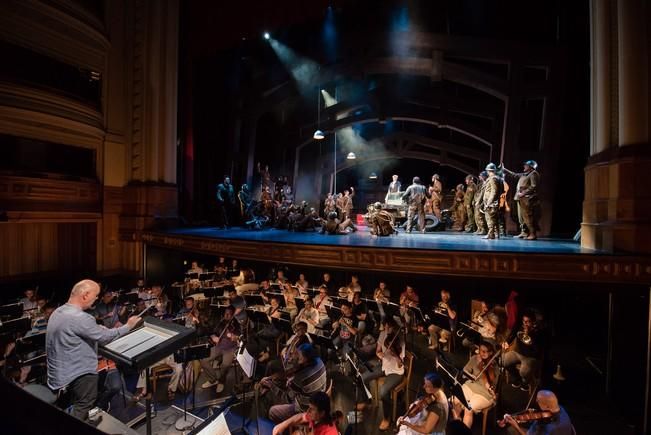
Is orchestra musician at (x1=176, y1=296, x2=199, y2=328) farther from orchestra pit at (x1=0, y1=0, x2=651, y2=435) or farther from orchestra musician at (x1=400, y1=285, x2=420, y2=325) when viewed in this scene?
orchestra musician at (x1=400, y1=285, x2=420, y2=325)

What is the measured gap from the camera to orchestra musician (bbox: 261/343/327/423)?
356 cm

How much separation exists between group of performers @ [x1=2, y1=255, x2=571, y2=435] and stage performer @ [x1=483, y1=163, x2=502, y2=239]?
219cm

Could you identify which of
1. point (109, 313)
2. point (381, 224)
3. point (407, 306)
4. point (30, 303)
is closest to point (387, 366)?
point (407, 306)

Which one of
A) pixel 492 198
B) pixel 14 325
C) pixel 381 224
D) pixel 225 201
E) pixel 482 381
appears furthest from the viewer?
pixel 225 201

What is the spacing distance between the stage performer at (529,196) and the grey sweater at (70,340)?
7959 mm

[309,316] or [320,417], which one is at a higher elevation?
[320,417]

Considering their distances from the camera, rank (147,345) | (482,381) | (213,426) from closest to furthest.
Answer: (213,426) → (147,345) → (482,381)

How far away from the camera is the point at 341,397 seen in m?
4.83

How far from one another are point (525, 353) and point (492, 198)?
416 centimetres

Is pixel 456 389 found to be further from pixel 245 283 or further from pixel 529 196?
pixel 245 283

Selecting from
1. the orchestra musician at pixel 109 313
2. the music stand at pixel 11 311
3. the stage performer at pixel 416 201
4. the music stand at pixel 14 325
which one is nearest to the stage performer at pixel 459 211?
the stage performer at pixel 416 201

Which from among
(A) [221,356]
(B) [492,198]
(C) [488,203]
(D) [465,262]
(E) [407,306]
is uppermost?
(B) [492,198]

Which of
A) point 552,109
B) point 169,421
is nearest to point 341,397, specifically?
point 169,421

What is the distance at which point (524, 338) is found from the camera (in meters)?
4.80
